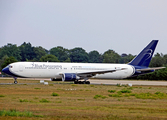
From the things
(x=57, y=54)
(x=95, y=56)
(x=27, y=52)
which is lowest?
(x=95, y=56)

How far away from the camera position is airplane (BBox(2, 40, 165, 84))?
43281 millimetres

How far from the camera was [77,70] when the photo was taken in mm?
46438

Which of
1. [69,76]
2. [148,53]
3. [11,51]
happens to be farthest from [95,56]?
[69,76]

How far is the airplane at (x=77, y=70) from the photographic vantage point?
4328 centimetres

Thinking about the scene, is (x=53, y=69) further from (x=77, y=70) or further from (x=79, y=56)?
(x=79, y=56)

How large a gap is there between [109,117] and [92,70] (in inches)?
1299

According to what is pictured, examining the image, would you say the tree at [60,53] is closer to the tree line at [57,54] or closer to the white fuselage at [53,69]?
the tree line at [57,54]

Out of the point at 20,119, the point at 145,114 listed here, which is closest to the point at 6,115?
the point at 20,119

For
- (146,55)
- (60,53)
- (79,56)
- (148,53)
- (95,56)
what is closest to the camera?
(148,53)

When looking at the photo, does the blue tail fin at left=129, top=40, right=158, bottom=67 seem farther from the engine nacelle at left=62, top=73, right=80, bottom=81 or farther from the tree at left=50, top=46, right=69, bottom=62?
the tree at left=50, top=46, right=69, bottom=62

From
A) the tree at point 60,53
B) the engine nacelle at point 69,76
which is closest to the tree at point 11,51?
the tree at point 60,53

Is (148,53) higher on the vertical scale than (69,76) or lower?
higher

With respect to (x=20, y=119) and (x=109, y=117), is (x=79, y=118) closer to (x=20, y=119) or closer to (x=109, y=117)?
(x=109, y=117)

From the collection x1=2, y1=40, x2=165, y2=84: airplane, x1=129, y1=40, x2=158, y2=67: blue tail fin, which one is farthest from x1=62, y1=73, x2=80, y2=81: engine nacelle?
x1=129, y1=40, x2=158, y2=67: blue tail fin
